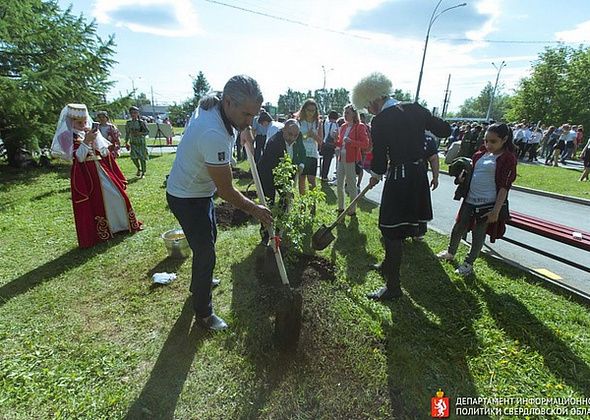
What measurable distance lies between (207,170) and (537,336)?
3.12 meters

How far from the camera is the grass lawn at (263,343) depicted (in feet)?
7.23

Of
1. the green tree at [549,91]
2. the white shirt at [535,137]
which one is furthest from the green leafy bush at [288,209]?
the green tree at [549,91]

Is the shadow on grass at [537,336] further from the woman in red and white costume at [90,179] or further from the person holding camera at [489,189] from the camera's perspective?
the woman in red and white costume at [90,179]

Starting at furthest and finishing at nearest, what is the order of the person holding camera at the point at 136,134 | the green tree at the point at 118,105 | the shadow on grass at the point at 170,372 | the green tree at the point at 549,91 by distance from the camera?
the green tree at the point at 549,91 → the green tree at the point at 118,105 → the person holding camera at the point at 136,134 → the shadow on grass at the point at 170,372

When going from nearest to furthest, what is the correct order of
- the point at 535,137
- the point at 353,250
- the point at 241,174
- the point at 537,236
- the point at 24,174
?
the point at 353,250, the point at 537,236, the point at 241,174, the point at 24,174, the point at 535,137

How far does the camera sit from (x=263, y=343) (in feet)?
8.77

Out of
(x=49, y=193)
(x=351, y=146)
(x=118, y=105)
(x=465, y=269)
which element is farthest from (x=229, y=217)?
(x=118, y=105)

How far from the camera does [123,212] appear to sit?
4816mm

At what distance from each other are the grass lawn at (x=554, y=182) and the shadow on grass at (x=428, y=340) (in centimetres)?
726

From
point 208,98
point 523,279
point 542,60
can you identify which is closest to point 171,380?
point 208,98

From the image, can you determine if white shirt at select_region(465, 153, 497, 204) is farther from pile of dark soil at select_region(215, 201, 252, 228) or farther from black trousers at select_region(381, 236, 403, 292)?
pile of dark soil at select_region(215, 201, 252, 228)

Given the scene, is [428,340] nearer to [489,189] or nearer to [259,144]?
[489,189]

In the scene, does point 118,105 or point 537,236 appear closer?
point 537,236

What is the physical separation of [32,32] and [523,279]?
39.2 feet
